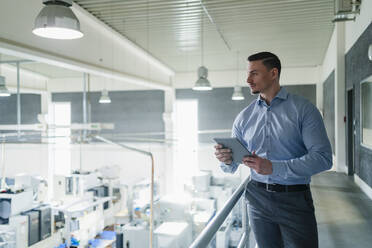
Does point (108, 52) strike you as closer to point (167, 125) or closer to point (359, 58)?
point (359, 58)

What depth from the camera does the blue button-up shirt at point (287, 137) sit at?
4.42 feet

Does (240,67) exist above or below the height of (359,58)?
above

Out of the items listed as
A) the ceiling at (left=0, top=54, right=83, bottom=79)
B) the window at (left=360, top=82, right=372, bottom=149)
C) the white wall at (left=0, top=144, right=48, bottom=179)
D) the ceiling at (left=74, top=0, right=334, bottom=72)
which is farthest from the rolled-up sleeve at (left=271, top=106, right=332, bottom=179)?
the white wall at (left=0, top=144, right=48, bottom=179)

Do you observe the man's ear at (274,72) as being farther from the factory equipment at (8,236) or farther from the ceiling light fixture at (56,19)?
the factory equipment at (8,236)

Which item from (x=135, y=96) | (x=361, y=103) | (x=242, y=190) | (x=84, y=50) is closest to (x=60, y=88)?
(x=135, y=96)

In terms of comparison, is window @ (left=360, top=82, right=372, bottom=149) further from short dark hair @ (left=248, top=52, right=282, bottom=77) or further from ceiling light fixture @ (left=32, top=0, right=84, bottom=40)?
ceiling light fixture @ (left=32, top=0, right=84, bottom=40)

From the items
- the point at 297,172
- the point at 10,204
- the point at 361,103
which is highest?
the point at 361,103

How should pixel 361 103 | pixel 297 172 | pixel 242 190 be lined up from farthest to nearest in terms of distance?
pixel 361 103
pixel 242 190
pixel 297 172

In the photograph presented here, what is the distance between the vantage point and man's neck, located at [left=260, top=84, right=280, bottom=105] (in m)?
1.54

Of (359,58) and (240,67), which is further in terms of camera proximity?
(240,67)

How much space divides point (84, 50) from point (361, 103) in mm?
4698

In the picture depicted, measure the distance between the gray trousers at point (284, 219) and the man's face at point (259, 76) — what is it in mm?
472

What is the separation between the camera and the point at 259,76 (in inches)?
59.6

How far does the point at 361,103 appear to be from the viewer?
491 cm
